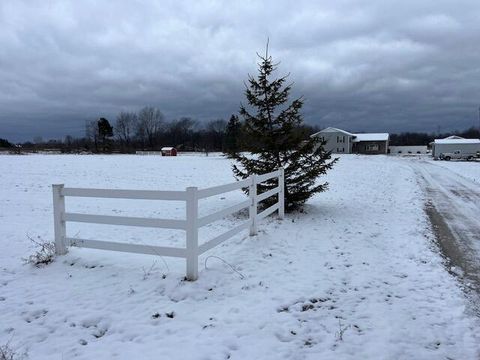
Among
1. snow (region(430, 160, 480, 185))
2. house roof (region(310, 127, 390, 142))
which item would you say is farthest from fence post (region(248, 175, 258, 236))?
house roof (region(310, 127, 390, 142))

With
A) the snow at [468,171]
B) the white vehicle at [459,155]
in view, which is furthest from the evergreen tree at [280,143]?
the white vehicle at [459,155]

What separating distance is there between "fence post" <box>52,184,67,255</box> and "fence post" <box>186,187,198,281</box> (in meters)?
2.62

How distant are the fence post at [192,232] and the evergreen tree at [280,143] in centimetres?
578

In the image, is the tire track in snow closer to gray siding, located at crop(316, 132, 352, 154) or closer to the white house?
gray siding, located at crop(316, 132, 352, 154)

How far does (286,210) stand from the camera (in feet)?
38.1

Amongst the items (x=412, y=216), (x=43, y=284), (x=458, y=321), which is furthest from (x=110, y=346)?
(x=412, y=216)

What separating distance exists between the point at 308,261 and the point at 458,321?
8.60ft

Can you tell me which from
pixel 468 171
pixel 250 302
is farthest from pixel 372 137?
pixel 250 302

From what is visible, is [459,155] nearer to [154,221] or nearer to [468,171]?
[468,171]

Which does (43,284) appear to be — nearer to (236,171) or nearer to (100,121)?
(236,171)

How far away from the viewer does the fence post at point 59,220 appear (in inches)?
265

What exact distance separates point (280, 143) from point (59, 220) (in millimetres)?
6342

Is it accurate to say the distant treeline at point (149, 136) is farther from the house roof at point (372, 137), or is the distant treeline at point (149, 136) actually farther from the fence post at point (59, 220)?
the fence post at point (59, 220)

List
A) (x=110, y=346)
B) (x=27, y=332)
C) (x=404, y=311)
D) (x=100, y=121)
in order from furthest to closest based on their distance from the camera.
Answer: (x=100, y=121)
(x=404, y=311)
(x=27, y=332)
(x=110, y=346)
